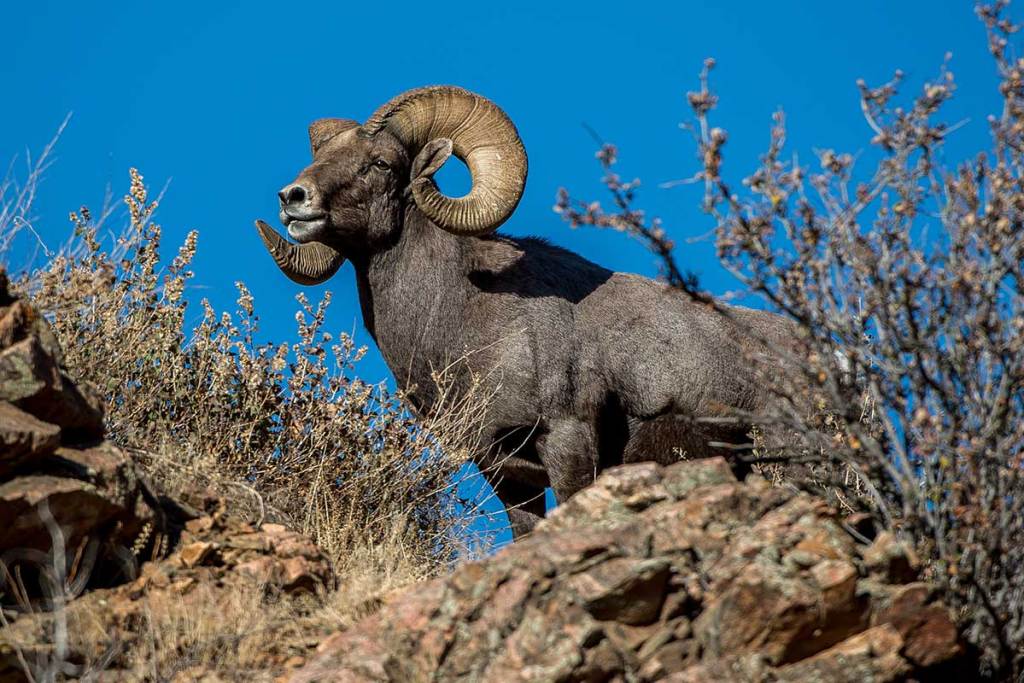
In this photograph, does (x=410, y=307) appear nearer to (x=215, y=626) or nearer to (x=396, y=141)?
(x=396, y=141)

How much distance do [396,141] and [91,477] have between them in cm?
442

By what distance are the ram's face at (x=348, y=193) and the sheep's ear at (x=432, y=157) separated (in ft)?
0.29

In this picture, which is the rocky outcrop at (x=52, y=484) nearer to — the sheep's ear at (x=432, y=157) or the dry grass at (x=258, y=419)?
the dry grass at (x=258, y=419)

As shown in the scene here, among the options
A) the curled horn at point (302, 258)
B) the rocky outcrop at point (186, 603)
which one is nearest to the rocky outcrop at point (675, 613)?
the rocky outcrop at point (186, 603)

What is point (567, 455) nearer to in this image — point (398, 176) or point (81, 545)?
point (398, 176)

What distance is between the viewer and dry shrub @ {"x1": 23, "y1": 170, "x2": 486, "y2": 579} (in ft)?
28.5

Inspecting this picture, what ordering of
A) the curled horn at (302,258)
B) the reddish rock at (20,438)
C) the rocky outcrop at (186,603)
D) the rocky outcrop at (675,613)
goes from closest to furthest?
the rocky outcrop at (675,613) < the rocky outcrop at (186,603) < the reddish rock at (20,438) < the curled horn at (302,258)

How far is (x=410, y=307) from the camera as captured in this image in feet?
33.5

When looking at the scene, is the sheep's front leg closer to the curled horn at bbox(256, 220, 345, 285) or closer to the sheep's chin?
the sheep's chin

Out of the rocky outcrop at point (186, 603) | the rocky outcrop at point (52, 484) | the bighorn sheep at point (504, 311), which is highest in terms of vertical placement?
the bighorn sheep at point (504, 311)

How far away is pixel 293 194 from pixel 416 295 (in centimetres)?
106

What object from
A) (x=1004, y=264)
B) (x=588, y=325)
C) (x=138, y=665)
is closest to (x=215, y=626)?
(x=138, y=665)

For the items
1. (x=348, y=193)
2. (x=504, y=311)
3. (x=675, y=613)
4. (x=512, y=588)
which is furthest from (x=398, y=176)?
(x=675, y=613)

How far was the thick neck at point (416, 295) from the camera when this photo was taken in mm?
10117
